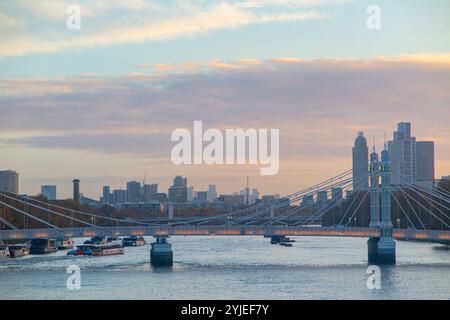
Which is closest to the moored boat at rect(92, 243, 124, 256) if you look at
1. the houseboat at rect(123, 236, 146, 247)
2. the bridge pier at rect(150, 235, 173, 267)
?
the bridge pier at rect(150, 235, 173, 267)

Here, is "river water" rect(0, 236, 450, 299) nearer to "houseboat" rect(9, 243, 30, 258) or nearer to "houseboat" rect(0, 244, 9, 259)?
"houseboat" rect(0, 244, 9, 259)

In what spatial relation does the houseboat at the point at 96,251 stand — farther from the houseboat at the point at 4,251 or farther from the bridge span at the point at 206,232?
the bridge span at the point at 206,232

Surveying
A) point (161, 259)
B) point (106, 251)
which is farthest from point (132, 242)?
point (161, 259)

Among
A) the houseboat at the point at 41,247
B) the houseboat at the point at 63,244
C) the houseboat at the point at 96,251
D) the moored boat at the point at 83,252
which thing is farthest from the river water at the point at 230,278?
the houseboat at the point at 63,244
